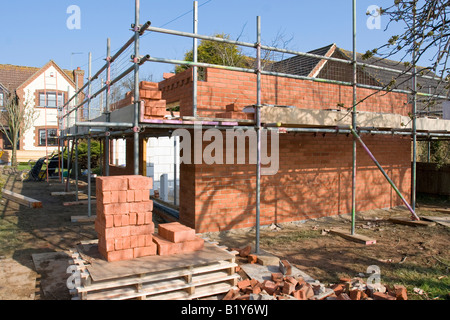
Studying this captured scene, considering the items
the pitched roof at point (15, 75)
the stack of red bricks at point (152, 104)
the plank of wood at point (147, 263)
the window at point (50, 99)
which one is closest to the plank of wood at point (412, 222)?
the plank of wood at point (147, 263)

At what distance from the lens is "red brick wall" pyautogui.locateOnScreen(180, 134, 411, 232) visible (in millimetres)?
7402

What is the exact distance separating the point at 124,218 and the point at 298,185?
16.6ft

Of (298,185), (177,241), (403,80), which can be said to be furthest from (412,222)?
(403,80)

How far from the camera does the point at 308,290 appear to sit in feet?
14.6

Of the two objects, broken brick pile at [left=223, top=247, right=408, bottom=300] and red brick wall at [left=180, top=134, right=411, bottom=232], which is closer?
broken brick pile at [left=223, top=247, right=408, bottom=300]

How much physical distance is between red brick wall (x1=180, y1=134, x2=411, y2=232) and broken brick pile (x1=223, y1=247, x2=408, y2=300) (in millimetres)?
2781

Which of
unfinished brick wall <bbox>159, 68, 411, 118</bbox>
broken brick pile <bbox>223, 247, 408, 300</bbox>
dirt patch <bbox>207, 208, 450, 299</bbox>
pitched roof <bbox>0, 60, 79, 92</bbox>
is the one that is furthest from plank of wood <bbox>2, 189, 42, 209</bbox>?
pitched roof <bbox>0, 60, 79, 92</bbox>

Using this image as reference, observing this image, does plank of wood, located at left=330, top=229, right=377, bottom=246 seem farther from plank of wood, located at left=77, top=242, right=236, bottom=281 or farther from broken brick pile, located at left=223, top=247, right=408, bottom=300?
plank of wood, located at left=77, top=242, right=236, bottom=281

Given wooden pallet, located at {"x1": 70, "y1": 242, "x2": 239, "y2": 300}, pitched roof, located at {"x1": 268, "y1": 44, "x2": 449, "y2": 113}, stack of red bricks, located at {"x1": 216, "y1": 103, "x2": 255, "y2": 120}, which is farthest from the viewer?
pitched roof, located at {"x1": 268, "y1": 44, "x2": 449, "y2": 113}

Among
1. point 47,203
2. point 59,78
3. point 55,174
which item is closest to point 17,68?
point 59,78

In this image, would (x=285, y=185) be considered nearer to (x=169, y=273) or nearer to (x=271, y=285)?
(x=271, y=285)

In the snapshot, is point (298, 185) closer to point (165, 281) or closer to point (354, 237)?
point (354, 237)
